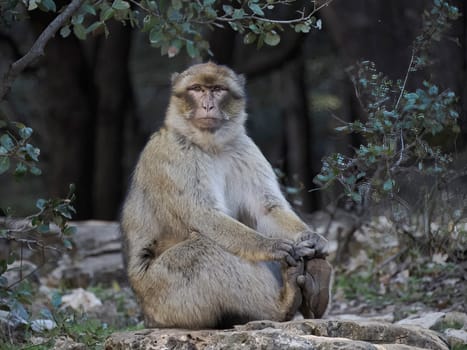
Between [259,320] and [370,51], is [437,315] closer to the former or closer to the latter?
[259,320]

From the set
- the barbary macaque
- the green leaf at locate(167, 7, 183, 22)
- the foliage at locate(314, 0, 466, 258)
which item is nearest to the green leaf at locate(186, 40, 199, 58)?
the green leaf at locate(167, 7, 183, 22)

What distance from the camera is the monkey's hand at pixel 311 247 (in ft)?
17.1

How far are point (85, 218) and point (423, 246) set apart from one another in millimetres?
7285

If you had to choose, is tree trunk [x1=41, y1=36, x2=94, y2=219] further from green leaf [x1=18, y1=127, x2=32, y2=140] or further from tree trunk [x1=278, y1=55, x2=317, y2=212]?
green leaf [x1=18, y1=127, x2=32, y2=140]

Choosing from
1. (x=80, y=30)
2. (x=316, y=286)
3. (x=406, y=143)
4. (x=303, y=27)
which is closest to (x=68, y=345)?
(x=316, y=286)

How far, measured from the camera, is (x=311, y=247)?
525cm

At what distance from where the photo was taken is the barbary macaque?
16.9ft

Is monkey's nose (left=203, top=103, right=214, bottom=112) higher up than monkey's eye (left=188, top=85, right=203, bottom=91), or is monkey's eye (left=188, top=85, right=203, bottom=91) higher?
monkey's eye (left=188, top=85, right=203, bottom=91)

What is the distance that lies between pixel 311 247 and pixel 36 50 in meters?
1.99

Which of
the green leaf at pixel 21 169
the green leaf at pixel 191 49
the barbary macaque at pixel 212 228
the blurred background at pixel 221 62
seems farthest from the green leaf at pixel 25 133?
the blurred background at pixel 221 62

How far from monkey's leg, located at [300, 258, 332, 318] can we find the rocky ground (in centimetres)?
34

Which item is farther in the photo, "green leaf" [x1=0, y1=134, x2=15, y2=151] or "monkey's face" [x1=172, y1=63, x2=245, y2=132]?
"monkey's face" [x1=172, y1=63, x2=245, y2=132]

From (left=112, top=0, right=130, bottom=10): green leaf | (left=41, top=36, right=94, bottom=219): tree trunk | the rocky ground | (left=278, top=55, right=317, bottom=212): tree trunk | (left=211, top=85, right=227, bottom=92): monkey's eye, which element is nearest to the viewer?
the rocky ground

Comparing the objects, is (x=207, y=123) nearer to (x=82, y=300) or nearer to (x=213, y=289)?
(x=213, y=289)
